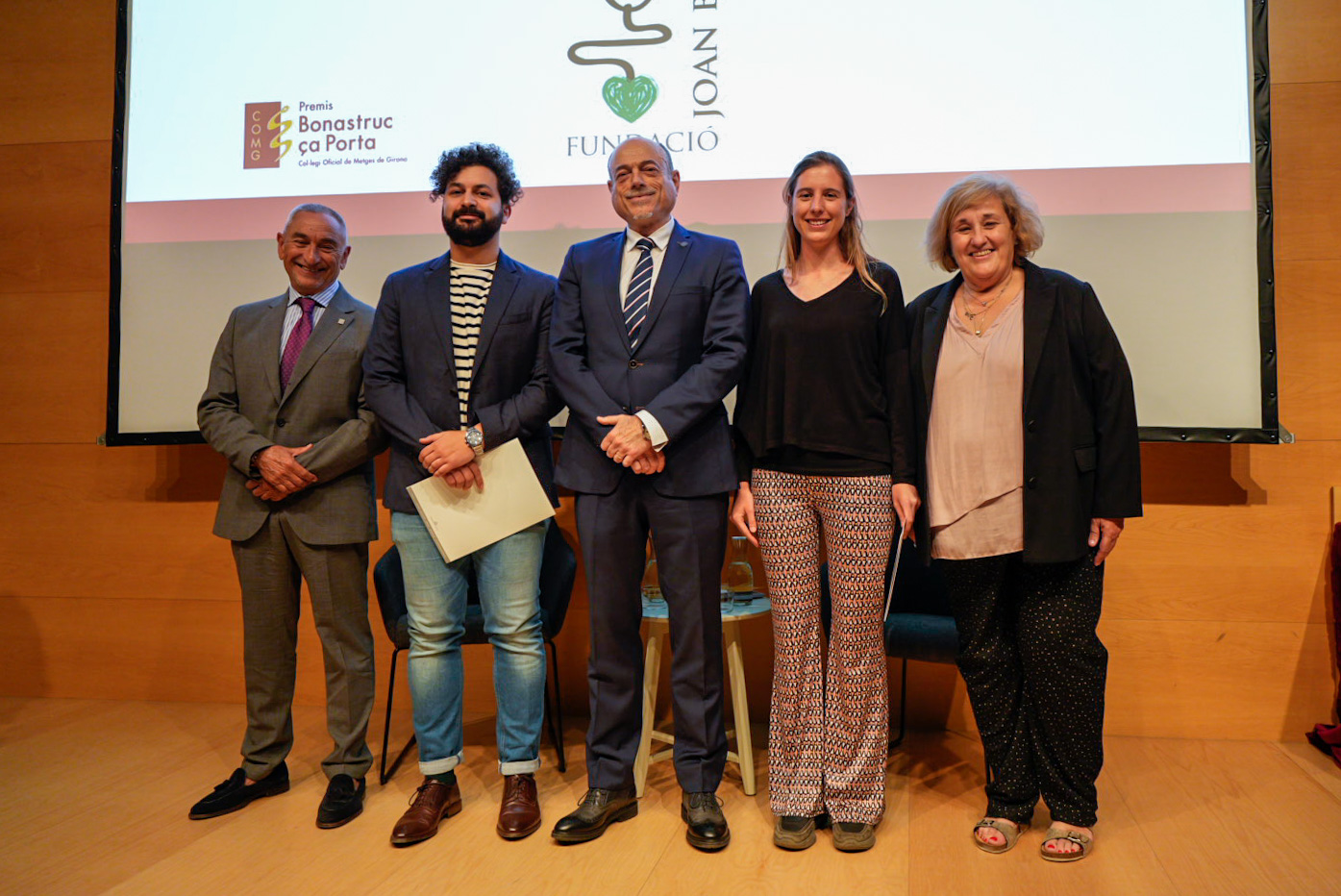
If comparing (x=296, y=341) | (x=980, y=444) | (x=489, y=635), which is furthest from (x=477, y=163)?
(x=980, y=444)

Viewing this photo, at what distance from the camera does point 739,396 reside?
2.36m

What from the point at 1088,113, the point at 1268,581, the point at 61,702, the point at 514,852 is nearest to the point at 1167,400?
the point at 1268,581

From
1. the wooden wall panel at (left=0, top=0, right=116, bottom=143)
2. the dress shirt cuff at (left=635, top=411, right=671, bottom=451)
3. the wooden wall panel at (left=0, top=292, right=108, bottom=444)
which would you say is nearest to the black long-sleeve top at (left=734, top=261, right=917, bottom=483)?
the dress shirt cuff at (left=635, top=411, right=671, bottom=451)

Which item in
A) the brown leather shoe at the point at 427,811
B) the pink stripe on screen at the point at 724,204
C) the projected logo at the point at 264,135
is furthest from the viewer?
the projected logo at the point at 264,135

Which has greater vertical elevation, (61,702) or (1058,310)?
(1058,310)

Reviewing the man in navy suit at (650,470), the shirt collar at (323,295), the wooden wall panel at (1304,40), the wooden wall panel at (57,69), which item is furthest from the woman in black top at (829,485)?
the wooden wall panel at (57,69)

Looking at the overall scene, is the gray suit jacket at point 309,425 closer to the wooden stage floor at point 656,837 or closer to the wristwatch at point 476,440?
the wristwatch at point 476,440

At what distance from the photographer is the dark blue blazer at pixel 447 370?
2.39m

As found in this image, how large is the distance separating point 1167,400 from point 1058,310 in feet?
3.15

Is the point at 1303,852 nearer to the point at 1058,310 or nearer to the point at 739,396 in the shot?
the point at 1058,310

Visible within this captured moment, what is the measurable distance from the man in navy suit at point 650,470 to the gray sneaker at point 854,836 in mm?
278

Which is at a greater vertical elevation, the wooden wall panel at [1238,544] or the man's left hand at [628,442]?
the man's left hand at [628,442]

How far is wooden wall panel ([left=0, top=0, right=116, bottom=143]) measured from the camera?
3617 mm

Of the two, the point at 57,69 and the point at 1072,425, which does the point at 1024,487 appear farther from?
the point at 57,69
